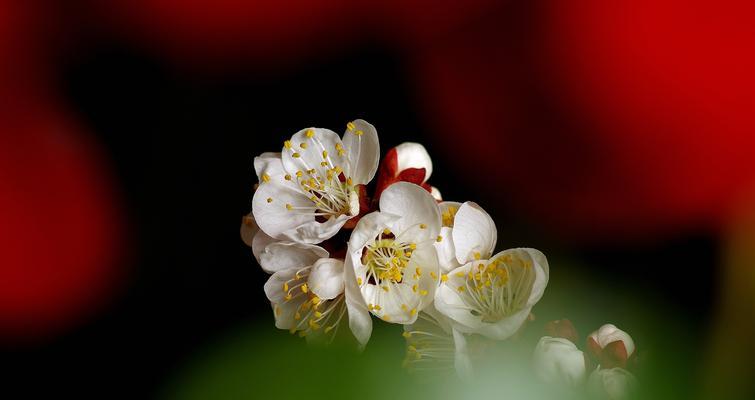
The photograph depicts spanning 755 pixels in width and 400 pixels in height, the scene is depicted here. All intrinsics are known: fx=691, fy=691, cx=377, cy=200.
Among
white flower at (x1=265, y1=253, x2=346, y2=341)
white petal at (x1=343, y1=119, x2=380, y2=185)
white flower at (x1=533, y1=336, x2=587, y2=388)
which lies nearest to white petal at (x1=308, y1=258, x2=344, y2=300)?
white flower at (x1=265, y1=253, x2=346, y2=341)

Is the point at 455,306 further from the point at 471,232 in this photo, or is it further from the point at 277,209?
the point at 277,209

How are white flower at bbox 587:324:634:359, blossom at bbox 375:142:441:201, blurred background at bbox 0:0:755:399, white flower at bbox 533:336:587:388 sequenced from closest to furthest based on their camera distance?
white flower at bbox 533:336:587:388 → white flower at bbox 587:324:634:359 → blossom at bbox 375:142:441:201 → blurred background at bbox 0:0:755:399

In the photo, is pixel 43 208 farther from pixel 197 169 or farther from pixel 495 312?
pixel 495 312

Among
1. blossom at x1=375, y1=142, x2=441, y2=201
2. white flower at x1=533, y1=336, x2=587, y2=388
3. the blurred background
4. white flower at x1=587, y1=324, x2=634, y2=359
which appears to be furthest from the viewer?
the blurred background

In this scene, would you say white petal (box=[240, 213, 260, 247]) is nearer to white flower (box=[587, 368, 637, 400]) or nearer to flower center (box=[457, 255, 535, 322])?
flower center (box=[457, 255, 535, 322])

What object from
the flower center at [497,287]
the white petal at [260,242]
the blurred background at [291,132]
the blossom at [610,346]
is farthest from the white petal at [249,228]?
the blossom at [610,346]

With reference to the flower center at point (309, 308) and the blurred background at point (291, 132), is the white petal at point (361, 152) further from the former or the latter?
the blurred background at point (291, 132)
